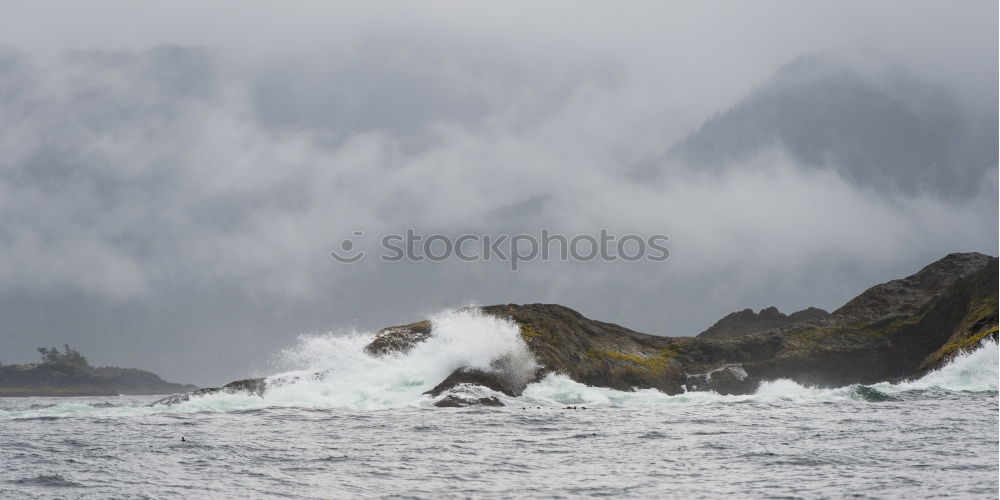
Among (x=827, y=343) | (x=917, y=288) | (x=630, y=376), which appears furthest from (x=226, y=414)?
(x=917, y=288)

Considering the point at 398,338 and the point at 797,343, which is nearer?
the point at 398,338

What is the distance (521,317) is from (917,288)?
122 ft

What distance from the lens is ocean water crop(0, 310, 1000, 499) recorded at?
17.1 meters

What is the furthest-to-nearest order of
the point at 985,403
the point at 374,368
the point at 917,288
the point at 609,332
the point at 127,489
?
the point at 917,288 < the point at 609,332 < the point at 374,368 < the point at 985,403 < the point at 127,489

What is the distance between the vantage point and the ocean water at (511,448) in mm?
17109

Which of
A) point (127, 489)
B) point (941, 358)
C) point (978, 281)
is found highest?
point (978, 281)

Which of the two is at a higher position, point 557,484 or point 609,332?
point 609,332

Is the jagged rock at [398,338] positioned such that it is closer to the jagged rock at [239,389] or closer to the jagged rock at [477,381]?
the jagged rock at [477,381]

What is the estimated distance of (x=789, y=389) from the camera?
189 ft

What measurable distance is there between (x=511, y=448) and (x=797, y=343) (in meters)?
47.2

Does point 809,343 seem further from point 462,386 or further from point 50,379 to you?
point 50,379

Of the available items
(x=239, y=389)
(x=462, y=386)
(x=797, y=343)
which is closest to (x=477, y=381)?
(x=462, y=386)

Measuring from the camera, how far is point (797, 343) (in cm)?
6444

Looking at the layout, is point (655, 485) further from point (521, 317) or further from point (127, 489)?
point (521, 317)
